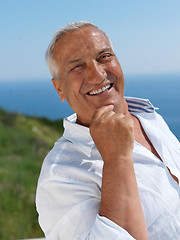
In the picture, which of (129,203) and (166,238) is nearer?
A: (129,203)

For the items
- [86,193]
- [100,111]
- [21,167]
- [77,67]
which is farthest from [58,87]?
[21,167]

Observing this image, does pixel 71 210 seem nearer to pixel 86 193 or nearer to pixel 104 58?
pixel 86 193

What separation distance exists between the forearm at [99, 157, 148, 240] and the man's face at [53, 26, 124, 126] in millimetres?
281

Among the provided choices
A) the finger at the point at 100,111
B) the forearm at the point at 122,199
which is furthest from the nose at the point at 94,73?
the forearm at the point at 122,199

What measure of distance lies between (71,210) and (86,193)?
0.06m

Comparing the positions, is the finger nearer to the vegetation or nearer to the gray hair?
the gray hair

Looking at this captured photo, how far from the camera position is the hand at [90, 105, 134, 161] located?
35.9 inches

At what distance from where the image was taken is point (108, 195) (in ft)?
2.88

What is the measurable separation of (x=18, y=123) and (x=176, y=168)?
14.4ft

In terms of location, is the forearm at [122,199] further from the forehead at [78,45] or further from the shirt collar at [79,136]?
the forehead at [78,45]

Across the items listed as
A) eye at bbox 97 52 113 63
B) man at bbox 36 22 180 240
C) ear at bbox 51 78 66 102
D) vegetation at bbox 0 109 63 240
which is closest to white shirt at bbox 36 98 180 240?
man at bbox 36 22 180 240

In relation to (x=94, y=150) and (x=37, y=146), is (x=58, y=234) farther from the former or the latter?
(x=37, y=146)

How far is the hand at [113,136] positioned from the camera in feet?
3.00

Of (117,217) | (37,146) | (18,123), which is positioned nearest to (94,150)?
(117,217)
